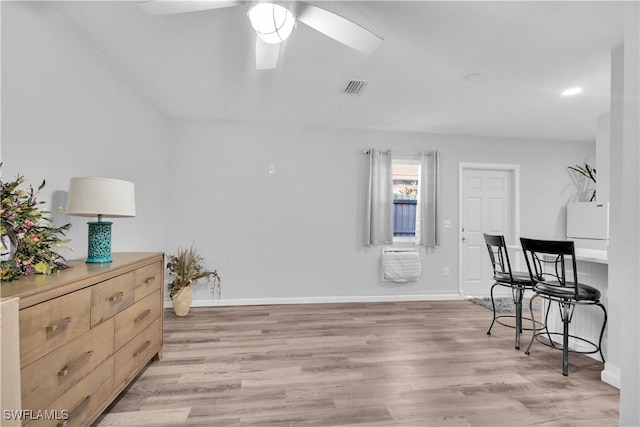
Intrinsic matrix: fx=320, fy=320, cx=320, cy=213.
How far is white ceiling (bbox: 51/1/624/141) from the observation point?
202 centimetres

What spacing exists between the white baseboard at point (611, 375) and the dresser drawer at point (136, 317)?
129 inches

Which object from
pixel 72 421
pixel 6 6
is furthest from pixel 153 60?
pixel 72 421

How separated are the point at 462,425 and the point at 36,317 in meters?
2.14

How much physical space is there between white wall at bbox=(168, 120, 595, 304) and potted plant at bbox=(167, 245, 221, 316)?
0.21 metres

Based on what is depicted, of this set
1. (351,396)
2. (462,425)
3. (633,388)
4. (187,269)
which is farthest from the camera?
(187,269)

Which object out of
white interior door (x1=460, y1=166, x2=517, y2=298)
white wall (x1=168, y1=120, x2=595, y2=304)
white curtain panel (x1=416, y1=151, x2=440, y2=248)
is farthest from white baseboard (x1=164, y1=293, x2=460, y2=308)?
white curtain panel (x1=416, y1=151, x2=440, y2=248)

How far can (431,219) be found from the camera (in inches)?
181

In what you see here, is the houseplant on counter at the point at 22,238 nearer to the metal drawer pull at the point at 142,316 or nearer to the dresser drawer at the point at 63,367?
the dresser drawer at the point at 63,367

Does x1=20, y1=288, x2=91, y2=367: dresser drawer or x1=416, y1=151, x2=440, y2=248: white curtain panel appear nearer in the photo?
x1=20, y1=288, x2=91, y2=367: dresser drawer

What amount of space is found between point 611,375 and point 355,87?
305cm

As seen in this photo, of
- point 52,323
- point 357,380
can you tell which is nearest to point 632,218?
point 357,380

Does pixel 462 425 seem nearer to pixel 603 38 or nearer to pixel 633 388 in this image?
pixel 633 388

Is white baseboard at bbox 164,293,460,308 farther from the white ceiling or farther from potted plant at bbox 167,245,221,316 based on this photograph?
the white ceiling

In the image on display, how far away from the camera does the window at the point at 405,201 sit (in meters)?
4.75
